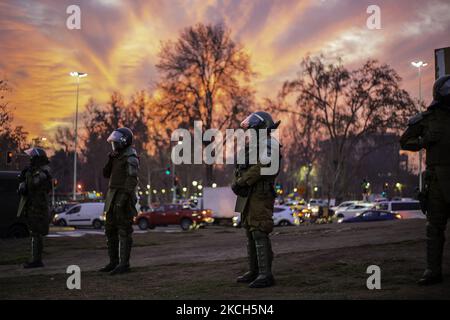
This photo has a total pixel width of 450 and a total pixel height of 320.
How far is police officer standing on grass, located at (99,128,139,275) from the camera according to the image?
8.73 m

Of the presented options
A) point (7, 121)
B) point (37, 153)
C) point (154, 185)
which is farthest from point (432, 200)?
point (154, 185)

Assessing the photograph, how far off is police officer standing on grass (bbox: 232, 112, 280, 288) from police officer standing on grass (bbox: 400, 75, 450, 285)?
1656 millimetres

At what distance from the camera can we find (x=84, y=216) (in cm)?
3844

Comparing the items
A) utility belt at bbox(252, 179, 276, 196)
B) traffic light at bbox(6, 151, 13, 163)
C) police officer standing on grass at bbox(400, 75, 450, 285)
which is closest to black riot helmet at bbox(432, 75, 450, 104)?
police officer standing on grass at bbox(400, 75, 450, 285)

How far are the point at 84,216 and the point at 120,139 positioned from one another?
30781 millimetres

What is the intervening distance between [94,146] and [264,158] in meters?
60.6

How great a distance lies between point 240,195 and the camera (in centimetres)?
681

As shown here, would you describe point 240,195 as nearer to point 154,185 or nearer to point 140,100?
point 140,100

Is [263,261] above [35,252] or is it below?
above

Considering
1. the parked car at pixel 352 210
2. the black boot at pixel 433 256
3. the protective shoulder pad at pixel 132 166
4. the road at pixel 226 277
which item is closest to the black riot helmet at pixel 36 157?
the road at pixel 226 277

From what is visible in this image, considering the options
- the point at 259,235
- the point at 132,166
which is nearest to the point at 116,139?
the point at 132,166

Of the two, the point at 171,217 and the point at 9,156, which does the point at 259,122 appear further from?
the point at 171,217

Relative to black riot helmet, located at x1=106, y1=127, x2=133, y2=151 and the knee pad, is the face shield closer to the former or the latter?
black riot helmet, located at x1=106, y1=127, x2=133, y2=151

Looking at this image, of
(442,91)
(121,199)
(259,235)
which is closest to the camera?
(442,91)
